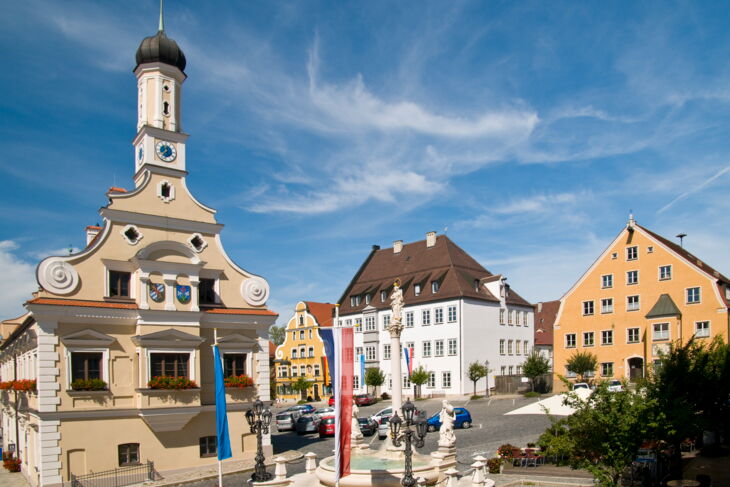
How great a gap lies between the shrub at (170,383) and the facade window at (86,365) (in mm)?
2209

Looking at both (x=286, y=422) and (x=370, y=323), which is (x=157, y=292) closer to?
(x=286, y=422)

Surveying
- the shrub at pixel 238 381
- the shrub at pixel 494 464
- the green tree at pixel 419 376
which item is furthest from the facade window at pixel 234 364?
the green tree at pixel 419 376

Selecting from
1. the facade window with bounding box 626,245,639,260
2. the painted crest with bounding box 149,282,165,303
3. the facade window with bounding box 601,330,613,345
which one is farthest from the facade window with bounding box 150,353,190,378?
the facade window with bounding box 626,245,639,260

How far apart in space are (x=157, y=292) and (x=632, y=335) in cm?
3699

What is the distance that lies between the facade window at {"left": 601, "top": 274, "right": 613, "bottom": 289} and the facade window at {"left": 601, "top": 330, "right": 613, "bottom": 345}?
3.58 meters

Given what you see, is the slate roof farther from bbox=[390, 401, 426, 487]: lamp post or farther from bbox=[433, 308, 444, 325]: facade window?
bbox=[390, 401, 426, 487]: lamp post

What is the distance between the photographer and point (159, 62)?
31688mm

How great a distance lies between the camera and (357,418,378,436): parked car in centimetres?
3716

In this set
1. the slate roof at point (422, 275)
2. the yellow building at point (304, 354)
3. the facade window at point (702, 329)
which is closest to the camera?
the facade window at point (702, 329)

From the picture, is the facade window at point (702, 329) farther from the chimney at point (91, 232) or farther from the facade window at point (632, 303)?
the chimney at point (91, 232)

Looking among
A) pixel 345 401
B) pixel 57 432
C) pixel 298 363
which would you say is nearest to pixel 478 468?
pixel 345 401

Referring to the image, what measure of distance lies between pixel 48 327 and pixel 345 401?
1513 centimetres

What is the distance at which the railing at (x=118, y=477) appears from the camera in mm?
25797

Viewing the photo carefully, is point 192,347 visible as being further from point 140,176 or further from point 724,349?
point 724,349
